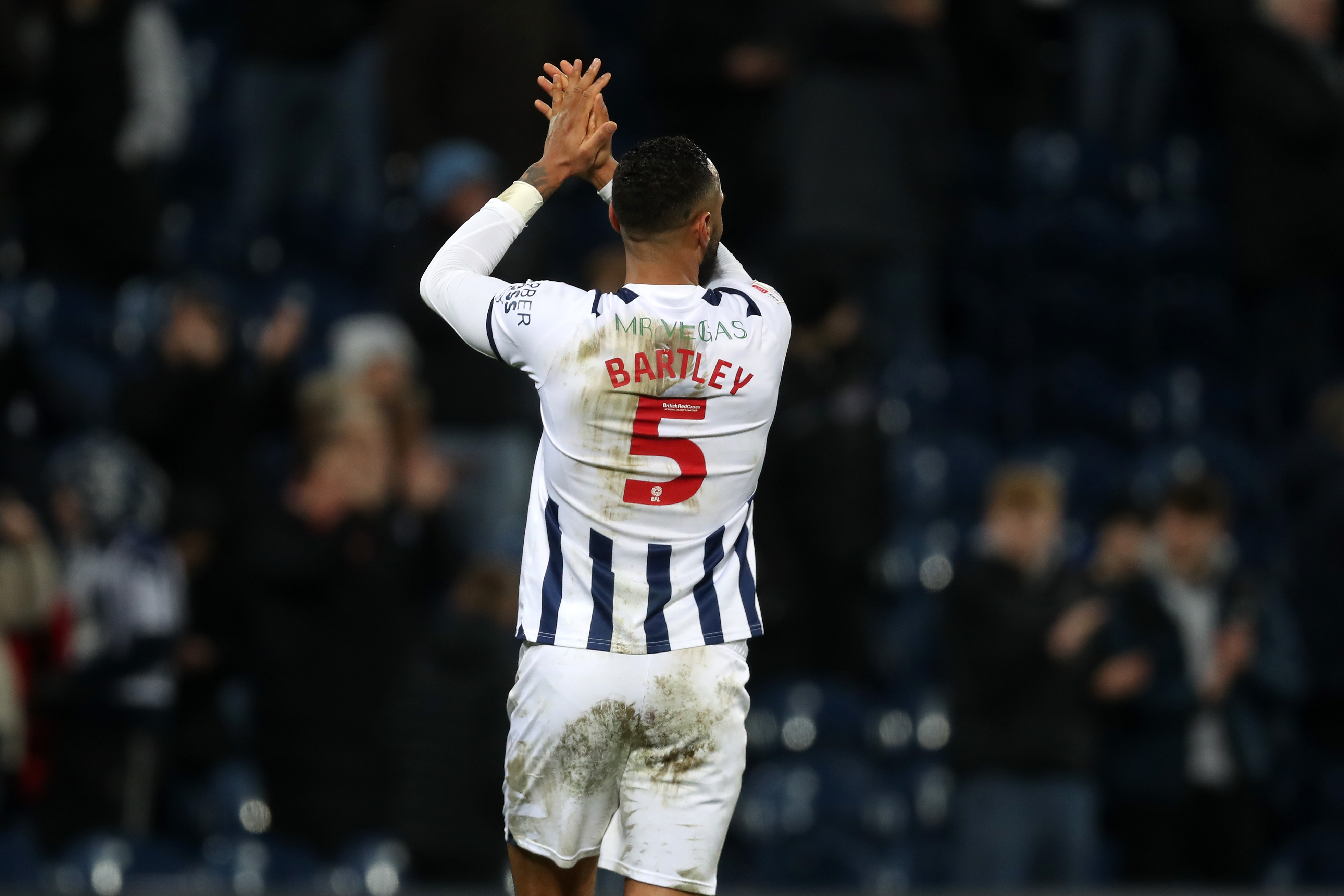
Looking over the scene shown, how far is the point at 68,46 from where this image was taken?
1046 cm

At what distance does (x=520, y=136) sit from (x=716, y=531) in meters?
5.32

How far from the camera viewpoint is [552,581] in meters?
4.82

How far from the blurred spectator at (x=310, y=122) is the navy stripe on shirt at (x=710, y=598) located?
6380 millimetres

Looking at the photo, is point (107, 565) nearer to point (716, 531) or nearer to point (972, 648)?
point (972, 648)

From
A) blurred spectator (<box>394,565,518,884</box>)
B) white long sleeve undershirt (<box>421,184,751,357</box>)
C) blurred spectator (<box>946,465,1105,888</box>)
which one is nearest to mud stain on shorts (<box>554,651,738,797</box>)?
white long sleeve undershirt (<box>421,184,751,357</box>)

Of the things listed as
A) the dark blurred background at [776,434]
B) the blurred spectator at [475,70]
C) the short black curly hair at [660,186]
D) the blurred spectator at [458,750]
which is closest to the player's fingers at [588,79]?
the short black curly hair at [660,186]

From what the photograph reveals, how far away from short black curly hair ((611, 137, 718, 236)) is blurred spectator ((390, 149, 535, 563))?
4392mm

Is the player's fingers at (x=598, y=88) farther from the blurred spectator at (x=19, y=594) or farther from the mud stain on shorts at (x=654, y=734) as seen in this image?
the blurred spectator at (x=19, y=594)

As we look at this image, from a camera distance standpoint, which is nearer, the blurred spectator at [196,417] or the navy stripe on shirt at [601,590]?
the navy stripe on shirt at [601,590]

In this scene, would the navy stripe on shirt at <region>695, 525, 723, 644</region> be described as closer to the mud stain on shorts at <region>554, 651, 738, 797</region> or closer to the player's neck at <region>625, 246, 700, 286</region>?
the mud stain on shorts at <region>554, 651, 738, 797</region>

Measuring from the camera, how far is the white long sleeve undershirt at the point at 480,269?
486 cm

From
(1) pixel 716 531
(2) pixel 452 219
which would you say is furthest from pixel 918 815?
(1) pixel 716 531

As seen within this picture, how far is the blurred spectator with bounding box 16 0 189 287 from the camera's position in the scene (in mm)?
10445

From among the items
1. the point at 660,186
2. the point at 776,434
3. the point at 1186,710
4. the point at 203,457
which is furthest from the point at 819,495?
the point at 660,186
